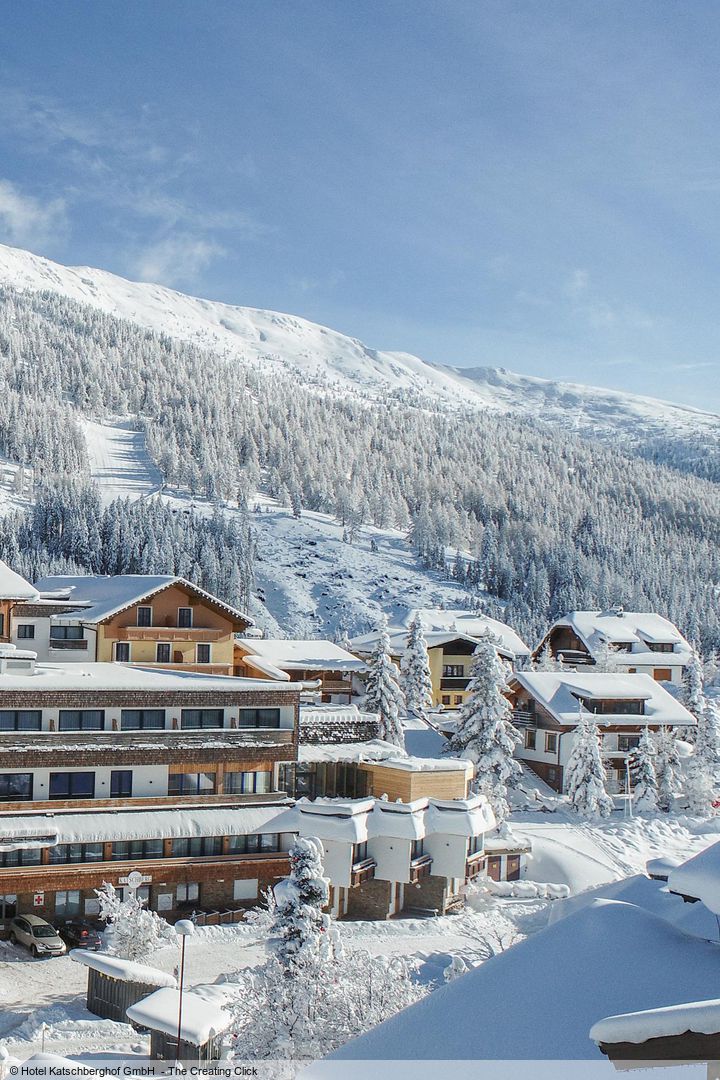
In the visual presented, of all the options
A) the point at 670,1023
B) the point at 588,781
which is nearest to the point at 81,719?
the point at 588,781

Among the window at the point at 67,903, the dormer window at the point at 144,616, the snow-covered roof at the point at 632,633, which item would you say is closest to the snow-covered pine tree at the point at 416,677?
the snow-covered roof at the point at 632,633

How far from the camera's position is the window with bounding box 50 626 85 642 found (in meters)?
49.6

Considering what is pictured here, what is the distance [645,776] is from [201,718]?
3232 centimetres

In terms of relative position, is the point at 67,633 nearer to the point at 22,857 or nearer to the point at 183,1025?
the point at 22,857

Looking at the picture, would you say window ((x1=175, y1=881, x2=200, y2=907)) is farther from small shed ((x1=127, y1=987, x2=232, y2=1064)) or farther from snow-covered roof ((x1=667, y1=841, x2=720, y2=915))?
snow-covered roof ((x1=667, y1=841, x2=720, y2=915))

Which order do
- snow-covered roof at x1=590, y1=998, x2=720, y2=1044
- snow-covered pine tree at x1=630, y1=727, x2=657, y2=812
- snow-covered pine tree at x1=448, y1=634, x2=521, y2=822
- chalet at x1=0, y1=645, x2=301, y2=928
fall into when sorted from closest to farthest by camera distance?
snow-covered roof at x1=590, y1=998, x2=720, y2=1044
chalet at x1=0, y1=645, x2=301, y2=928
snow-covered pine tree at x1=448, y1=634, x2=521, y2=822
snow-covered pine tree at x1=630, y1=727, x2=657, y2=812

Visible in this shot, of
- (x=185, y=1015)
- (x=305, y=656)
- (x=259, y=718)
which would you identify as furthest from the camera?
(x=305, y=656)

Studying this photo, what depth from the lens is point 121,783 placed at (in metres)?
38.8

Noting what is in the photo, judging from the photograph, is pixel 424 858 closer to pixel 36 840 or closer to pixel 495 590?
pixel 36 840

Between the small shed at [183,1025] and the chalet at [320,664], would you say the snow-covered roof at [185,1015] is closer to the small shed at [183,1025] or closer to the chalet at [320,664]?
the small shed at [183,1025]

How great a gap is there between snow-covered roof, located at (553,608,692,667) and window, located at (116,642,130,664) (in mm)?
60522

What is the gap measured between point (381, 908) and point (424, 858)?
9.36ft

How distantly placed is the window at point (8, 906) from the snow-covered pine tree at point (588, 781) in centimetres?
3475

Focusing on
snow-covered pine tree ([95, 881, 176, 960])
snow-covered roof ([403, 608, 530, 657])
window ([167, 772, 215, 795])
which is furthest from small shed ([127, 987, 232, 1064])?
snow-covered roof ([403, 608, 530, 657])
